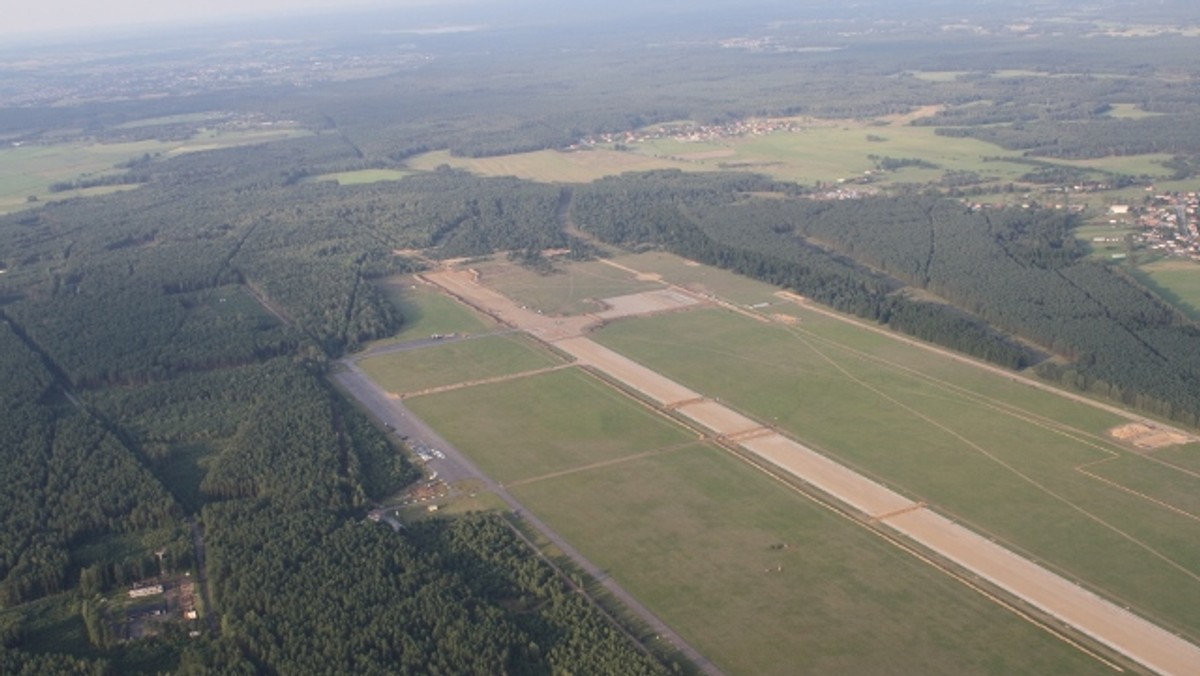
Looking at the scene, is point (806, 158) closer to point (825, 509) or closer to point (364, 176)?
point (364, 176)

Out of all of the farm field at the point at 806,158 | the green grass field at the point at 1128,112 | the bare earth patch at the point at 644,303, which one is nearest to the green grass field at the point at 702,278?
the bare earth patch at the point at 644,303

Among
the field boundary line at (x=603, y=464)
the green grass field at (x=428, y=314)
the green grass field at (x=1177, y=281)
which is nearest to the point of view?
the field boundary line at (x=603, y=464)

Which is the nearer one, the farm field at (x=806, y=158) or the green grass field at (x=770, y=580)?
the green grass field at (x=770, y=580)

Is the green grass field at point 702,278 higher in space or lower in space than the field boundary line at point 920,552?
lower

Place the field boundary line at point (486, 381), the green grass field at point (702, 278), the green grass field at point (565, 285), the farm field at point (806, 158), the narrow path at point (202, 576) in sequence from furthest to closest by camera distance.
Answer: the farm field at point (806, 158)
the green grass field at point (702, 278)
the green grass field at point (565, 285)
the field boundary line at point (486, 381)
the narrow path at point (202, 576)

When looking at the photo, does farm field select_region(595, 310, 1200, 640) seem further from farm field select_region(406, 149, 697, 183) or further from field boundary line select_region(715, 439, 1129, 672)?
farm field select_region(406, 149, 697, 183)

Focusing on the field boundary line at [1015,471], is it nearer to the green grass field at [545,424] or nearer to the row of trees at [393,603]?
the green grass field at [545,424]

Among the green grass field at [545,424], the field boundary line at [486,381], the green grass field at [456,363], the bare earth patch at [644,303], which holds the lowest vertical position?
the bare earth patch at [644,303]

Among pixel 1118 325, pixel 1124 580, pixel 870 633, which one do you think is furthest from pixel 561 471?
pixel 1118 325
